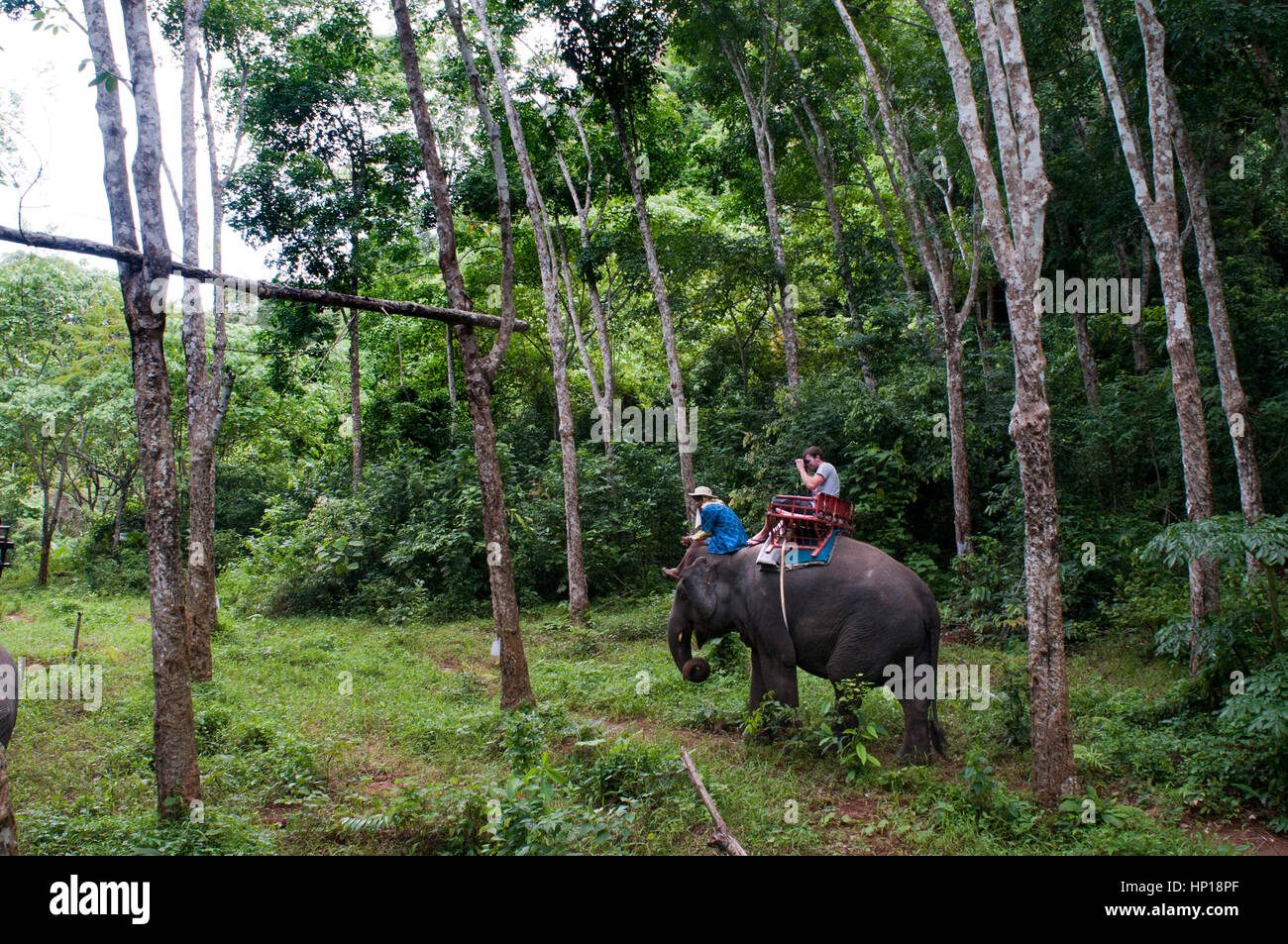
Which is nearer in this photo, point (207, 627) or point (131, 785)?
point (131, 785)

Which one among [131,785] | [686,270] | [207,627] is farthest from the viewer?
[686,270]

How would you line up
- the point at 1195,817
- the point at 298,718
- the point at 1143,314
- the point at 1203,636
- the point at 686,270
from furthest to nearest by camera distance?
1. the point at 686,270
2. the point at 1143,314
3. the point at 298,718
4. the point at 1203,636
5. the point at 1195,817

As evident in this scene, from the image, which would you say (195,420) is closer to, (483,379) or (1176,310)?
(483,379)

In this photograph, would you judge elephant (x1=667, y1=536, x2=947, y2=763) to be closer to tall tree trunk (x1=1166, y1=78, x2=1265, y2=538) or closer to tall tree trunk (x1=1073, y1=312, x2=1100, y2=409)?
tall tree trunk (x1=1166, y1=78, x2=1265, y2=538)

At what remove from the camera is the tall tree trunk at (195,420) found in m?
10.6

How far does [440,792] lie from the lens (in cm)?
641

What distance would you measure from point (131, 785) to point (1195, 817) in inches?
340

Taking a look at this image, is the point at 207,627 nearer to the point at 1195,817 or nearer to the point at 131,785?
the point at 131,785

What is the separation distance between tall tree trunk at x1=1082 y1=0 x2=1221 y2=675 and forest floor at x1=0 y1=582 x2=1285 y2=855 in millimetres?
1319

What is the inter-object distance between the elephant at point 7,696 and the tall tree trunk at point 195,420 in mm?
4446

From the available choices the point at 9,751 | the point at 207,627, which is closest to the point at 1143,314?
the point at 207,627

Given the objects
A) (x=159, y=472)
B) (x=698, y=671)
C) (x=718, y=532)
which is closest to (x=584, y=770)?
(x=698, y=671)

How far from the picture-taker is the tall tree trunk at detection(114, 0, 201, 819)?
20.0 ft

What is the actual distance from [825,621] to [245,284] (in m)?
6.00
